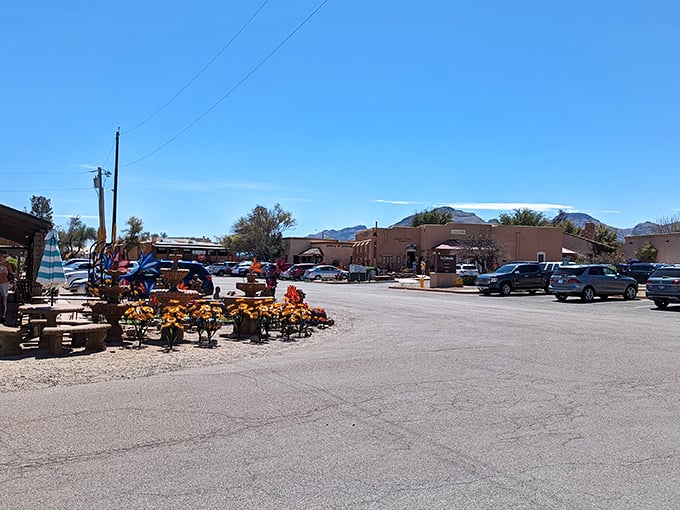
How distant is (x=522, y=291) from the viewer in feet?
123

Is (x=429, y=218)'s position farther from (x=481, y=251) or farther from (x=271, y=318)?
(x=271, y=318)

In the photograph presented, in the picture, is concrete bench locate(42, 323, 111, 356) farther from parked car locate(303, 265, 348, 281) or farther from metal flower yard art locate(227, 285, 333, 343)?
parked car locate(303, 265, 348, 281)

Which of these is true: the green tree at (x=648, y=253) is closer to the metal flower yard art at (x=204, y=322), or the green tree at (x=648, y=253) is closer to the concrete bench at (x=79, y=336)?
the metal flower yard art at (x=204, y=322)

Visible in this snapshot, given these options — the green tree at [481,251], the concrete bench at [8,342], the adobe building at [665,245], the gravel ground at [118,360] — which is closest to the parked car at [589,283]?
the gravel ground at [118,360]

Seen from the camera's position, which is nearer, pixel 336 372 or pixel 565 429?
pixel 565 429

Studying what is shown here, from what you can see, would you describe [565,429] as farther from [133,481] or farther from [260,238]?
[260,238]

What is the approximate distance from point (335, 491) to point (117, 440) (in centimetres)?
237

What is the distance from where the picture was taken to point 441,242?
6569 centimetres

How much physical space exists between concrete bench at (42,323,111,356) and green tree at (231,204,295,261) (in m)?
69.8

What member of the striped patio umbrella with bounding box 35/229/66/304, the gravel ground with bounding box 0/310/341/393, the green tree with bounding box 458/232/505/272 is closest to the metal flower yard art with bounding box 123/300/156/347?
the gravel ground with bounding box 0/310/341/393

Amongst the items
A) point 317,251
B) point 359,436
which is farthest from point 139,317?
point 317,251

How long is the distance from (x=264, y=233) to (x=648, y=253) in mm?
43193

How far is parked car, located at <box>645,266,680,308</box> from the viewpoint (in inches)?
991

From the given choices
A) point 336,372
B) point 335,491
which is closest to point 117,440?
point 335,491
